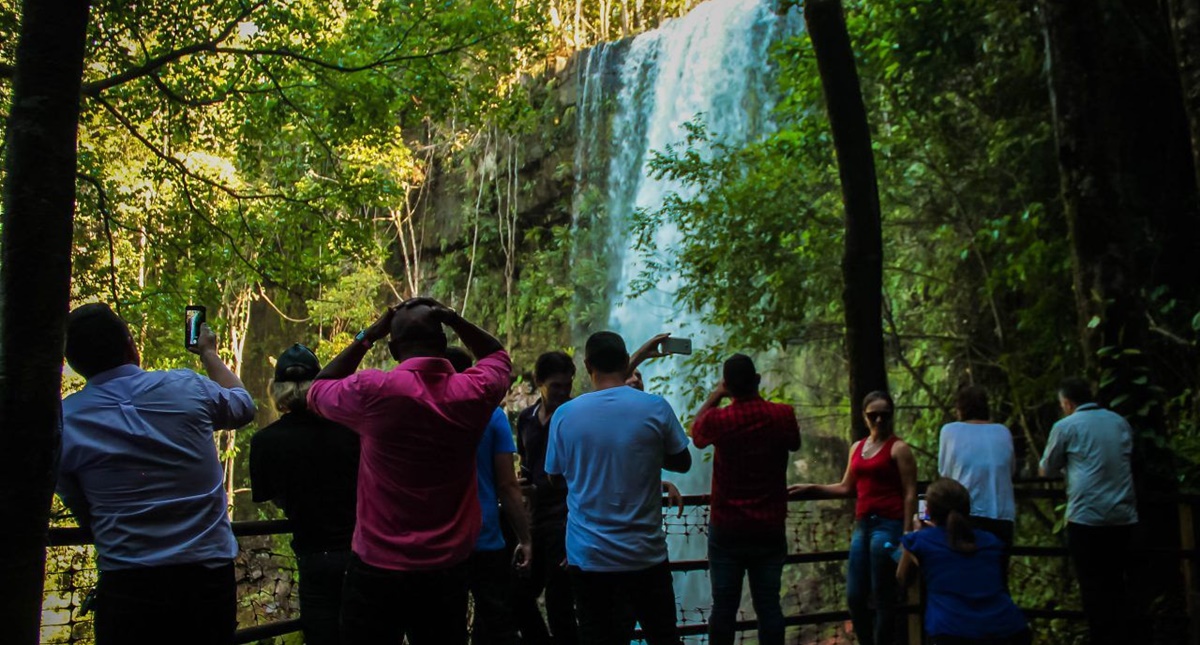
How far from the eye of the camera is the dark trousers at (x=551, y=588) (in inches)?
204

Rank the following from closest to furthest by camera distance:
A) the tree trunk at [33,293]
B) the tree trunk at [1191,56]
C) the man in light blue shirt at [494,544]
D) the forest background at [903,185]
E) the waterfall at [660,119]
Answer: the tree trunk at [33,293] < the man in light blue shirt at [494,544] < the tree trunk at [1191,56] < the forest background at [903,185] < the waterfall at [660,119]

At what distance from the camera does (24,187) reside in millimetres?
2906

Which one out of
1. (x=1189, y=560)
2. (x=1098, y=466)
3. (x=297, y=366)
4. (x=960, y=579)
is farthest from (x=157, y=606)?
(x=1189, y=560)

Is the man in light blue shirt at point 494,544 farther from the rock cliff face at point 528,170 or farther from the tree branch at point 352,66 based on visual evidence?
the rock cliff face at point 528,170

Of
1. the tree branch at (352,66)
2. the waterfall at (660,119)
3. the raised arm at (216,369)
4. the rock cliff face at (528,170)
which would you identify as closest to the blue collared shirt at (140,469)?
the raised arm at (216,369)

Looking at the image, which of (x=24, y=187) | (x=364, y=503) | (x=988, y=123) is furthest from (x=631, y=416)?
(x=988, y=123)

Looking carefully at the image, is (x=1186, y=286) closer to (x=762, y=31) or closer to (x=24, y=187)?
(x=24, y=187)

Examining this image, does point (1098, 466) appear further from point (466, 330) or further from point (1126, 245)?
point (466, 330)

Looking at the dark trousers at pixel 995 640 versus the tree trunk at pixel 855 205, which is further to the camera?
the tree trunk at pixel 855 205

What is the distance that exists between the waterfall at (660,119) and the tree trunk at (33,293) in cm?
1620

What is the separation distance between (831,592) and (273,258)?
771 centimetres

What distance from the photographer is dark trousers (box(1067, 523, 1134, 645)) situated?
19.8ft

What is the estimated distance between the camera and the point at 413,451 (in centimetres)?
349

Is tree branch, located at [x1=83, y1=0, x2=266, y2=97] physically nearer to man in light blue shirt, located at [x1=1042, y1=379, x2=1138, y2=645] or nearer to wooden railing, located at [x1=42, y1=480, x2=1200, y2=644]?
wooden railing, located at [x1=42, y1=480, x2=1200, y2=644]
